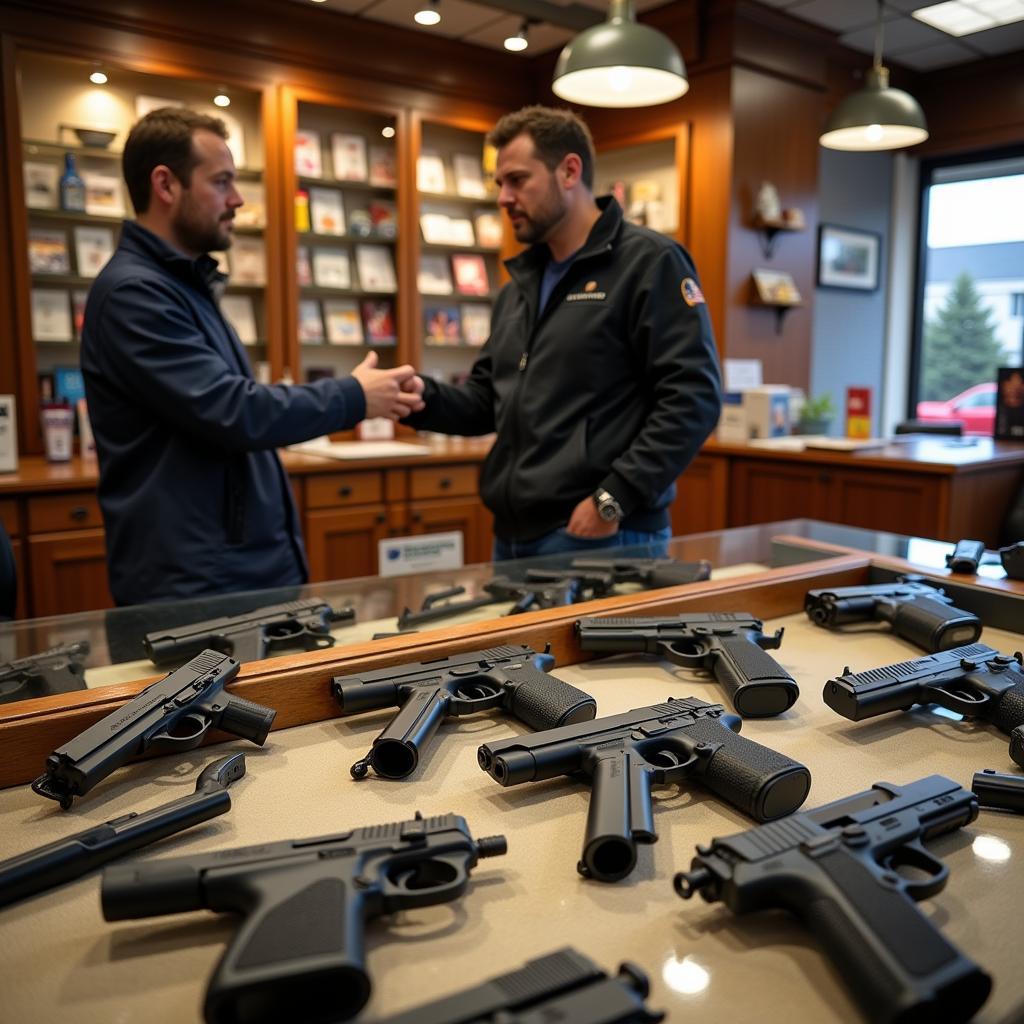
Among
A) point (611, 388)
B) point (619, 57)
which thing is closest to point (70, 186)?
point (619, 57)

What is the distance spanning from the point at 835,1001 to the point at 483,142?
5.13 meters

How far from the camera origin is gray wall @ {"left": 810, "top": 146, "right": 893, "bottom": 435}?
19.3 ft

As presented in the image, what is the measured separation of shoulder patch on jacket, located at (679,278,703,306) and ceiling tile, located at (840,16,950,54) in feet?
12.3

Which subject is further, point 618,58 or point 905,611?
point 618,58

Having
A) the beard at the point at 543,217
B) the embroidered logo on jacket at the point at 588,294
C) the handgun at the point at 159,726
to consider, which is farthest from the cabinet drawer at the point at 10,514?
the handgun at the point at 159,726

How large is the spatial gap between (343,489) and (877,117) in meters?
2.88

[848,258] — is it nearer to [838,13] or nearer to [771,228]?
[771,228]

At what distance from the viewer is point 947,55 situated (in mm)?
5598

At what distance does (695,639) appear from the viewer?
154 cm

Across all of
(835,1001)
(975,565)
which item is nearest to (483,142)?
(975,565)

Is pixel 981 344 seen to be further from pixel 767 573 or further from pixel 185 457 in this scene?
pixel 185 457

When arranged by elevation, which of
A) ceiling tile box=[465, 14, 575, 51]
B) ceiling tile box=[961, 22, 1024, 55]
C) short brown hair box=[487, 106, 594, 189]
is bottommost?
short brown hair box=[487, 106, 594, 189]

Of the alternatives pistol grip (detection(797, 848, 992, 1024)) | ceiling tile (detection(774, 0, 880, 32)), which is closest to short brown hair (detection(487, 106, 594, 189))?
pistol grip (detection(797, 848, 992, 1024))

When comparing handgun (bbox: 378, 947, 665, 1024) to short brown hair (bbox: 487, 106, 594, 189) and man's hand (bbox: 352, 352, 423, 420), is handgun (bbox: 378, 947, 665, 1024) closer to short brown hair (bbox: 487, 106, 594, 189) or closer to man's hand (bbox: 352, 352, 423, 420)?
man's hand (bbox: 352, 352, 423, 420)
